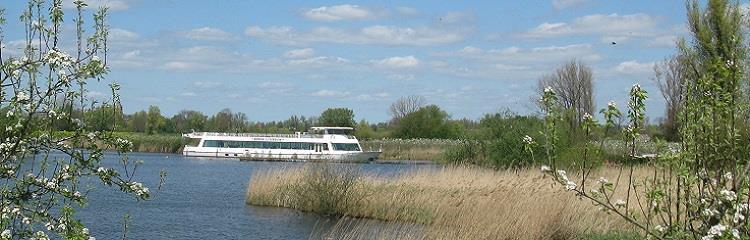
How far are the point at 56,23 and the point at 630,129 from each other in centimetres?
375

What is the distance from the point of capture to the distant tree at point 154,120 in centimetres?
10516

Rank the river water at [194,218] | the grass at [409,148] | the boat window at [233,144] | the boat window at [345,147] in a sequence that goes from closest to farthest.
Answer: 1. the river water at [194,218]
2. the boat window at [345,147]
3. the boat window at [233,144]
4. the grass at [409,148]

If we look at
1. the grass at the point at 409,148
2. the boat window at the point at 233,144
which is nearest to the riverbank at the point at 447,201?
the boat window at the point at 233,144

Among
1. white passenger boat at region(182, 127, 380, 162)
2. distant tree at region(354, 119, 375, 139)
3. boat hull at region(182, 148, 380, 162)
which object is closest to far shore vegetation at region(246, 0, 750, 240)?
boat hull at region(182, 148, 380, 162)

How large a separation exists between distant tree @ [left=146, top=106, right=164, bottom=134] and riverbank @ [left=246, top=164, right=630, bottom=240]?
7969 centimetres

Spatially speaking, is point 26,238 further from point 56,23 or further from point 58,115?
point 56,23

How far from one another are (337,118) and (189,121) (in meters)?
17.9

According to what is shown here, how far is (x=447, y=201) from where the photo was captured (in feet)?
60.5

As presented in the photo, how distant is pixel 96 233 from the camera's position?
19.6 meters

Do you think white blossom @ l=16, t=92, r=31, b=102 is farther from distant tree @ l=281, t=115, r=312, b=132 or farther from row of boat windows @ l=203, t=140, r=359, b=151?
distant tree @ l=281, t=115, r=312, b=132

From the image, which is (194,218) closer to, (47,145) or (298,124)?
(47,145)

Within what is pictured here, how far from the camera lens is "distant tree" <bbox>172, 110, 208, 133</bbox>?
10843 centimetres

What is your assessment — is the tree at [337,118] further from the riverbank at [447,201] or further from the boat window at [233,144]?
the riverbank at [447,201]

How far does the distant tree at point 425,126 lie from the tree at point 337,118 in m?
15.9
